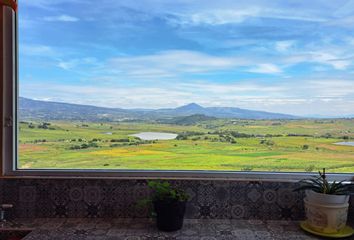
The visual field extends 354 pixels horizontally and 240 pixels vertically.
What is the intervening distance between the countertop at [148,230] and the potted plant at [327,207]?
0.08m

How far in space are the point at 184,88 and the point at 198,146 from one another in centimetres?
38

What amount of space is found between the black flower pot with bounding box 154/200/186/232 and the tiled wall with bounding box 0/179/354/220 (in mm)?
184

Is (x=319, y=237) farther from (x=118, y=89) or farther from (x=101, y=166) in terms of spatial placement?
(x=118, y=89)

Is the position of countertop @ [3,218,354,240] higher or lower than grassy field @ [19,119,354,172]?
lower

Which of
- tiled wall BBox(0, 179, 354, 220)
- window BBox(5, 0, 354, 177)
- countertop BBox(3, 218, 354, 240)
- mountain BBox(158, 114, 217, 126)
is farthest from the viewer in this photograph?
mountain BBox(158, 114, 217, 126)

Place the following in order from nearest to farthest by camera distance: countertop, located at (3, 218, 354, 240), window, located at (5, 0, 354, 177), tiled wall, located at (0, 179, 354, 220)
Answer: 1. countertop, located at (3, 218, 354, 240)
2. tiled wall, located at (0, 179, 354, 220)
3. window, located at (5, 0, 354, 177)

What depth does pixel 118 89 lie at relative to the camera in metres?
1.87

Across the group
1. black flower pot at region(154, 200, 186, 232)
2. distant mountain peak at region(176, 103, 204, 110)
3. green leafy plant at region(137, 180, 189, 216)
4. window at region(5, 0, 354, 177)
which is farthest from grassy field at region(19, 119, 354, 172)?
black flower pot at region(154, 200, 186, 232)

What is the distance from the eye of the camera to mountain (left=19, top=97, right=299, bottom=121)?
6.16 feet

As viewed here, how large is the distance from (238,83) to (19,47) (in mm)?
1344

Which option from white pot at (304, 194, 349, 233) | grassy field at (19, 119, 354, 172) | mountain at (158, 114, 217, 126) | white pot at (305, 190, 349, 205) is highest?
mountain at (158, 114, 217, 126)

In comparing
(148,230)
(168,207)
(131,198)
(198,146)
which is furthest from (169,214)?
(198,146)

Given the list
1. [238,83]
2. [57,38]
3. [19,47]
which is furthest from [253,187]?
[19,47]

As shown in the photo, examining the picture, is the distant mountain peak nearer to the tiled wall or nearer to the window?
the window
